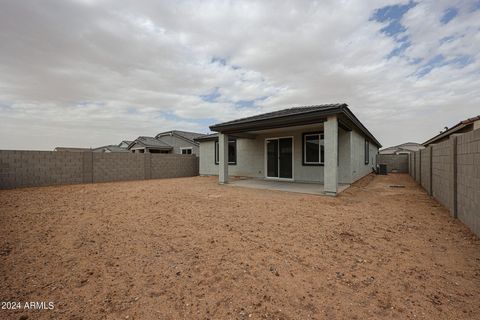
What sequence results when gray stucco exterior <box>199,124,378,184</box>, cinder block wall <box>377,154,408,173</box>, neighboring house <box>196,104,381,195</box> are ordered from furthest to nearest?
cinder block wall <box>377,154,408,173</box>, gray stucco exterior <box>199,124,378,184</box>, neighboring house <box>196,104,381,195</box>

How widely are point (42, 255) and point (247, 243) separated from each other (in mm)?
2724

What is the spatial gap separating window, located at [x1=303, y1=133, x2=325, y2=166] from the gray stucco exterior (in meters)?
0.19

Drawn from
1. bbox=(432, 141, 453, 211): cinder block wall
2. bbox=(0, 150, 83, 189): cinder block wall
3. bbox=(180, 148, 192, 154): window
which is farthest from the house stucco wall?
bbox=(180, 148, 192, 154): window

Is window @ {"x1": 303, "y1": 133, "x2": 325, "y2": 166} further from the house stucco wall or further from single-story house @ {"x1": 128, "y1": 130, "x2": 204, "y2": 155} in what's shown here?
single-story house @ {"x1": 128, "y1": 130, "x2": 204, "y2": 155}

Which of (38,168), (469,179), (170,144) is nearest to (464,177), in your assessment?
(469,179)

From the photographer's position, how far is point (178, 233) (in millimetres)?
3449

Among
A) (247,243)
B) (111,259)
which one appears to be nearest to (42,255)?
(111,259)

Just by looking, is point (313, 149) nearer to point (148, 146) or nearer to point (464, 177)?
point (464, 177)

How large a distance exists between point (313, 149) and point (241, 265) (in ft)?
25.8

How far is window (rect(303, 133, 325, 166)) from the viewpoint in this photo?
355 inches

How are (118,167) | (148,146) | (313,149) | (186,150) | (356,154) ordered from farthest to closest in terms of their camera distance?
(186,150) → (148,146) → (118,167) → (356,154) → (313,149)

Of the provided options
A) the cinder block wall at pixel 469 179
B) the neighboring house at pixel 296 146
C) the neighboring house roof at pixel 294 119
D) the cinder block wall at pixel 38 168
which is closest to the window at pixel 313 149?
the neighboring house at pixel 296 146

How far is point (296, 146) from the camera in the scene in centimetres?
977

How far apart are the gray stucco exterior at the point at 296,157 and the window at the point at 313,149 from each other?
0.19 meters
